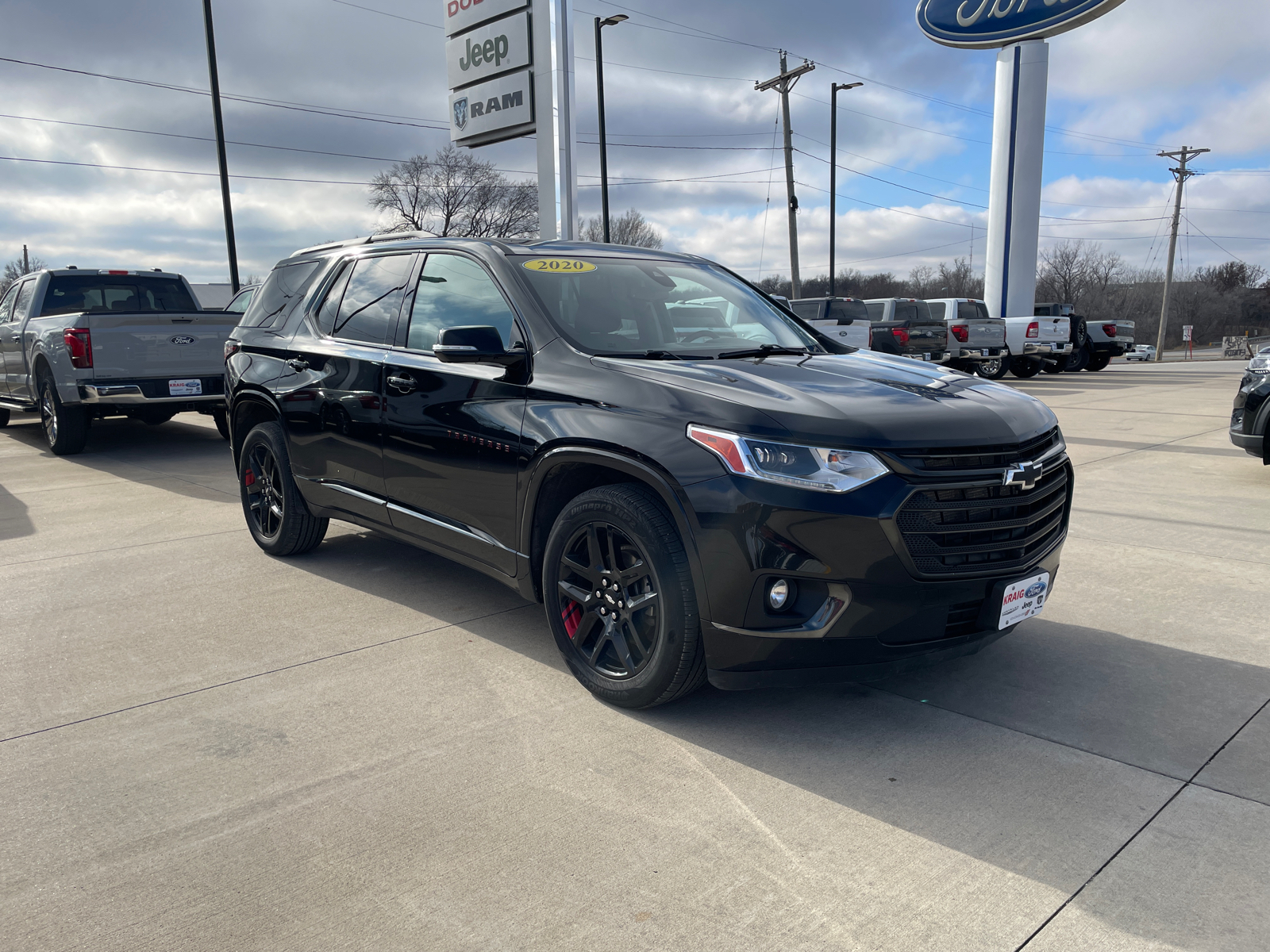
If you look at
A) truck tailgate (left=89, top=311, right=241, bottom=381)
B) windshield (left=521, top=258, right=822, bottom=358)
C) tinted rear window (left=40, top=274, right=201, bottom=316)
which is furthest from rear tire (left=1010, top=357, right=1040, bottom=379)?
windshield (left=521, top=258, right=822, bottom=358)

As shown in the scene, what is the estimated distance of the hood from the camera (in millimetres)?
3039

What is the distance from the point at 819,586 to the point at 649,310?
1.74 metres

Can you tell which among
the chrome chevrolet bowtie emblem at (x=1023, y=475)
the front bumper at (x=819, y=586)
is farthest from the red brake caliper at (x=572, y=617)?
the chrome chevrolet bowtie emblem at (x=1023, y=475)

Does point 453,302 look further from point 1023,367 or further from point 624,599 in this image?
point 1023,367

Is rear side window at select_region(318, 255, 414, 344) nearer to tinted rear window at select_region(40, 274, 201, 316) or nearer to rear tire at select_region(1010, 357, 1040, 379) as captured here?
tinted rear window at select_region(40, 274, 201, 316)

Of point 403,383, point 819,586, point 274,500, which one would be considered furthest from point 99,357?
point 819,586

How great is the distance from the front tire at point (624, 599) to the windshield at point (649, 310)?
2.51 ft

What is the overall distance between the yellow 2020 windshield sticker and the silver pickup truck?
598 centimetres

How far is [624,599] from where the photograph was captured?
3422 millimetres

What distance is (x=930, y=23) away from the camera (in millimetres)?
31234

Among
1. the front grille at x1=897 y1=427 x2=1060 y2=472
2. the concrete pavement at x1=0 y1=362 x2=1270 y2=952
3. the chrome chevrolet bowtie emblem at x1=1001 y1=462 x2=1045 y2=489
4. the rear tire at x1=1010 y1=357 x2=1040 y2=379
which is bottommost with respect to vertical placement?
the rear tire at x1=1010 y1=357 x2=1040 y2=379

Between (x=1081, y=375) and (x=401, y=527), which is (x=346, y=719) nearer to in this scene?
(x=401, y=527)

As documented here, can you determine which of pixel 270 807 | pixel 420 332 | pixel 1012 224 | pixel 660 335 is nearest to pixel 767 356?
pixel 660 335

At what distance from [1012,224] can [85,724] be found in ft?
102
